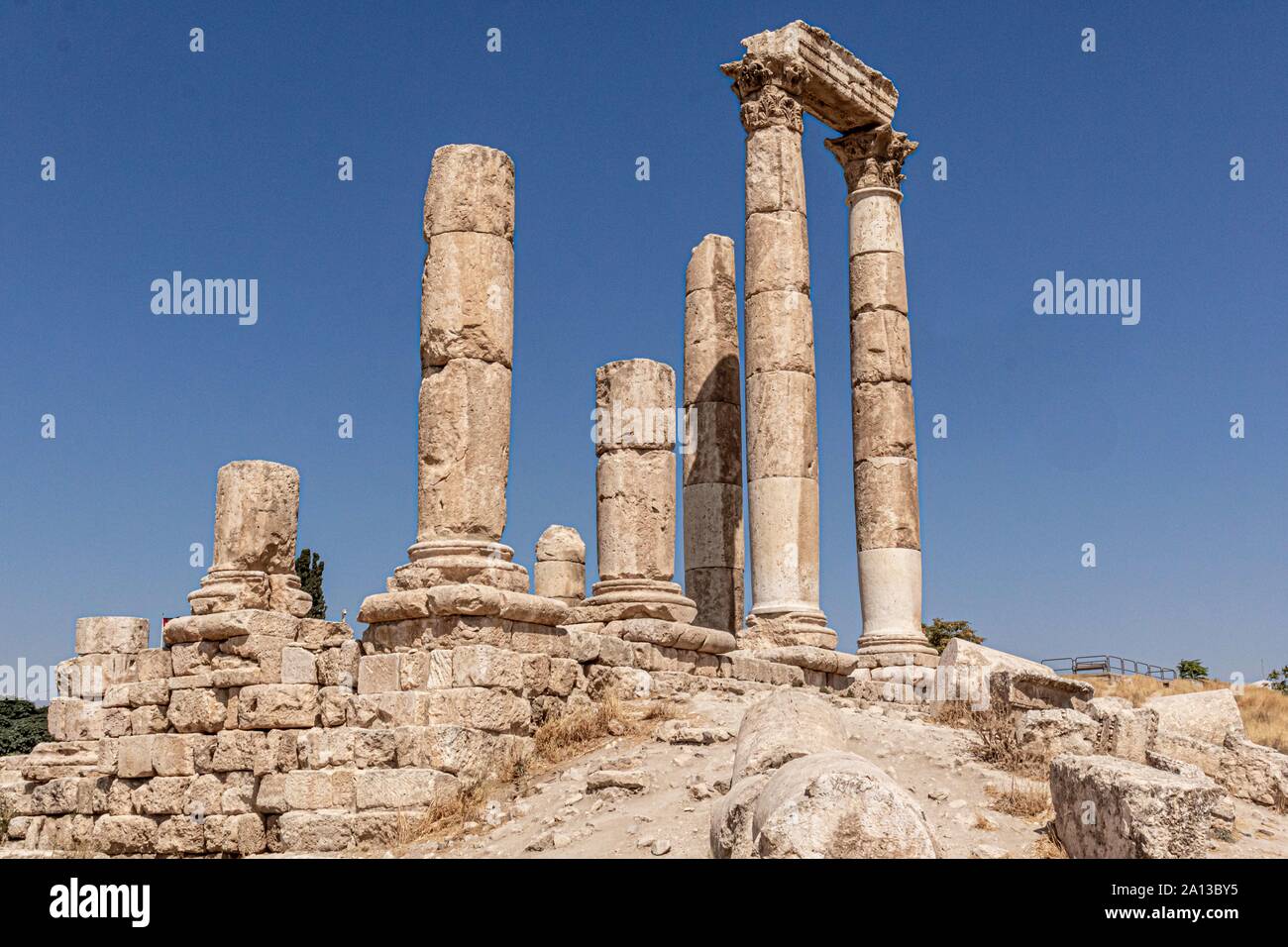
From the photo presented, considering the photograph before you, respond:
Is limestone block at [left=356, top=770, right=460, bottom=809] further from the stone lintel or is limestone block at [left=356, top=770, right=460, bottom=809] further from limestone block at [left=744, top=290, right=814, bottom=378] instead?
the stone lintel

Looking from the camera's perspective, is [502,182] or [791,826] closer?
[791,826]

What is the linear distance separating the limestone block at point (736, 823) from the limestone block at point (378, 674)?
16.7 ft

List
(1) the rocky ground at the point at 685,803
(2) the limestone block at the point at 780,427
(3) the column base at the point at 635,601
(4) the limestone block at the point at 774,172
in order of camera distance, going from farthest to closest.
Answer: (4) the limestone block at the point at 774,172
(2) the limestone block at the point at 780,427
(3) the column base at the point at 635,601
(1) the rocky ground at the point at 685,803

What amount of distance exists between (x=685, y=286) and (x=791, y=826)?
17.0m

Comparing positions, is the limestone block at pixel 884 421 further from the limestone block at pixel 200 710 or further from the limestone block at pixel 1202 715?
the limestone block at pixel 200 710

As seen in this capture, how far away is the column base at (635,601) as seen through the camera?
52.5ft

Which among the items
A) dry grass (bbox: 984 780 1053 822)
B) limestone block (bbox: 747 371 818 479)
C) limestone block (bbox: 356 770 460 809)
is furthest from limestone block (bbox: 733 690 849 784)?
limestone block (bbox: 747 371 818 479)

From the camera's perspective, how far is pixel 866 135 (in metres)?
23.1

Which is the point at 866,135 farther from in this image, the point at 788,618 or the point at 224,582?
the point at 224,582

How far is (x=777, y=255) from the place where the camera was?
2064 centimetres

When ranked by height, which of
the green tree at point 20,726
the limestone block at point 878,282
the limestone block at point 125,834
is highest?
the limestone block at point 878,282

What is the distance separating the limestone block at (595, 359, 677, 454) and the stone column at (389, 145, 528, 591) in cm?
296

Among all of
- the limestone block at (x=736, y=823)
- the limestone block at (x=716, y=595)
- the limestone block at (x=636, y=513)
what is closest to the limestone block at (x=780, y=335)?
the limestone block at (x=716, y=595)

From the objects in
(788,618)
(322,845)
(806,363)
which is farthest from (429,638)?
(806,363)
